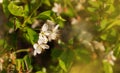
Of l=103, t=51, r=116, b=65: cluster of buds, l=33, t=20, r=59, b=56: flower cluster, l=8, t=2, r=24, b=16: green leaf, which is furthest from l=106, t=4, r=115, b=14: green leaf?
l=8, t=2, r=24, b=16: green leaf

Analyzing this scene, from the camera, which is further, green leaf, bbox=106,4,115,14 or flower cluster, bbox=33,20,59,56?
green leaf, bbox=106,4,115,14

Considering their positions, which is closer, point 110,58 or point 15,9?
point 15,9

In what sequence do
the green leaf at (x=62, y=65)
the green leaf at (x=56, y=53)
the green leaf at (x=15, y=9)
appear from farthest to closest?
1. the green leaf at (x=56, y=53)
2. the green leaf at (x=62, y=65)
3. the green leaf at (x=15, y=9)

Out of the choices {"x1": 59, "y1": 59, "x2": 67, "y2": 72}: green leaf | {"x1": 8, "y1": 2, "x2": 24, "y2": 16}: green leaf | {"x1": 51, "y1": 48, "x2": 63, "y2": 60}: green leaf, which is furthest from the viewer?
{"x1": 51, "y1": 48, "x2": 63, "y2": 60}: green leaf

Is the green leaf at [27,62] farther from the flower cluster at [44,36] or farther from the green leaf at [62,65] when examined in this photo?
the green leaf at [62,65]

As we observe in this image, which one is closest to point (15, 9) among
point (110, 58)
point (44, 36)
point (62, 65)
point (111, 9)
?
point (44, 36)

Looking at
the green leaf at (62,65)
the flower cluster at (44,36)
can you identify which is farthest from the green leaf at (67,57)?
the flower cluster at (44,36)

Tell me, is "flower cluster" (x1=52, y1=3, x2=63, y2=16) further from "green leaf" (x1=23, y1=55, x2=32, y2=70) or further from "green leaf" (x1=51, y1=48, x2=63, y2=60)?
"green leaf" (x1=23, y1=55, x2=32, y2=70)

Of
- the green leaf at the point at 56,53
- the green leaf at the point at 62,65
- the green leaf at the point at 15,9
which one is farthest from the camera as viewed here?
the green leaf at the point at 56,53

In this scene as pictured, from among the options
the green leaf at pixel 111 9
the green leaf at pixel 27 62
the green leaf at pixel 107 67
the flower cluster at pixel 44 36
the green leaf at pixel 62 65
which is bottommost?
the green leaf at pixel 107 67


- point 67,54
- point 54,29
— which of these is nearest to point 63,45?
point 67,54

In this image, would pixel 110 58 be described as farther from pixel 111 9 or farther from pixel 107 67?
pixel 111 9
